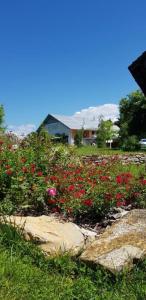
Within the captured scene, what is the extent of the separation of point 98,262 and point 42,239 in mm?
1014

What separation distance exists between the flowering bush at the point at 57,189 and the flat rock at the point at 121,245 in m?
0.98

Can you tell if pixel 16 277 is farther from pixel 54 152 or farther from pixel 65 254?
pixel 54 152

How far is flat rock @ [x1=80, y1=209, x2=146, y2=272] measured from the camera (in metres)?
5.63

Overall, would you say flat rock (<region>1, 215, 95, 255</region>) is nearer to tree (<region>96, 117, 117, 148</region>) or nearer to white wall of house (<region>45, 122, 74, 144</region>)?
tree (<region>96, 117, 117, 148</region>)

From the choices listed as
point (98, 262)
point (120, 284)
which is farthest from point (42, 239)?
point (120, 284)

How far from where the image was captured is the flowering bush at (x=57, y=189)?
7777mm

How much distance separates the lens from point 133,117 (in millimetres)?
62000

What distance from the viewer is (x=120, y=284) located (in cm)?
530

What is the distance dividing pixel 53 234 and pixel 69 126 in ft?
257

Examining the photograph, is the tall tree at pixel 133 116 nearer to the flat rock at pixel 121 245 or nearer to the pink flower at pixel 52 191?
the pink flower at pixel 52 191

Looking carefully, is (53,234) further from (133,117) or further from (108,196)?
(133,117)

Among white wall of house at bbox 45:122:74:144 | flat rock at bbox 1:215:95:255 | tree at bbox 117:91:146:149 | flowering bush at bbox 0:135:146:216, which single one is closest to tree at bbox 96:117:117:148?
tree at bbox 117:91:146:149

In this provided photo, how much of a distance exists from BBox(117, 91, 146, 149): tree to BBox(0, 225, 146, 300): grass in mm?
45423

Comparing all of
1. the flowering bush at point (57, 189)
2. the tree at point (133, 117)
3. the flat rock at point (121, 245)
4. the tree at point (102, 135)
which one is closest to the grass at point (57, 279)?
the flat rock at point (121, 245)
